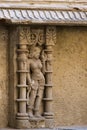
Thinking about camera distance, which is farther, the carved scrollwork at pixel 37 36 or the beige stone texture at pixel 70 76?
the beige stone texture at pixel 70 76

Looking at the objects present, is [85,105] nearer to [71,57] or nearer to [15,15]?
[71,57]

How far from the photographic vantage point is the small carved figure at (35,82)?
1541 cm

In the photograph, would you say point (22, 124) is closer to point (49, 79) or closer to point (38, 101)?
point (38, 101)

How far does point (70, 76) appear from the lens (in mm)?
15898

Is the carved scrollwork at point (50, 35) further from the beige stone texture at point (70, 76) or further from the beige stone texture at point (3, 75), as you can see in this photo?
the beige stone texture at point (3, 75)

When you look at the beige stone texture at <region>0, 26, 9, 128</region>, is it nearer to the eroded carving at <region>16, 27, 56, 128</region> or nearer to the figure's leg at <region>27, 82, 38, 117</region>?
the eroded carving at <region>16, 27, 56, 128</region>

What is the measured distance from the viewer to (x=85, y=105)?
16000mm

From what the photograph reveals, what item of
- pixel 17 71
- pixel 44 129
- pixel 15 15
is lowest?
pixel 44 129

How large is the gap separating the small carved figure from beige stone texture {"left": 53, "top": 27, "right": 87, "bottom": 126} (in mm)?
424

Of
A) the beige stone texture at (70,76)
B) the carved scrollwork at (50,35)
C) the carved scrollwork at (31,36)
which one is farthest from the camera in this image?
the beige stone texture at (70,76)

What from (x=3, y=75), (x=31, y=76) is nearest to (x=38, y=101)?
(x=31, y=76)

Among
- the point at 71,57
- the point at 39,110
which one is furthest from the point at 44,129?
the point at 71,57

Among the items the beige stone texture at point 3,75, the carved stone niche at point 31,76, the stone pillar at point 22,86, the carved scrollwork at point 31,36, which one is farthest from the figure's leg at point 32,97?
the carved scrollwork at point 31,36

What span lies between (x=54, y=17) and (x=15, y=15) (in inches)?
26.4
